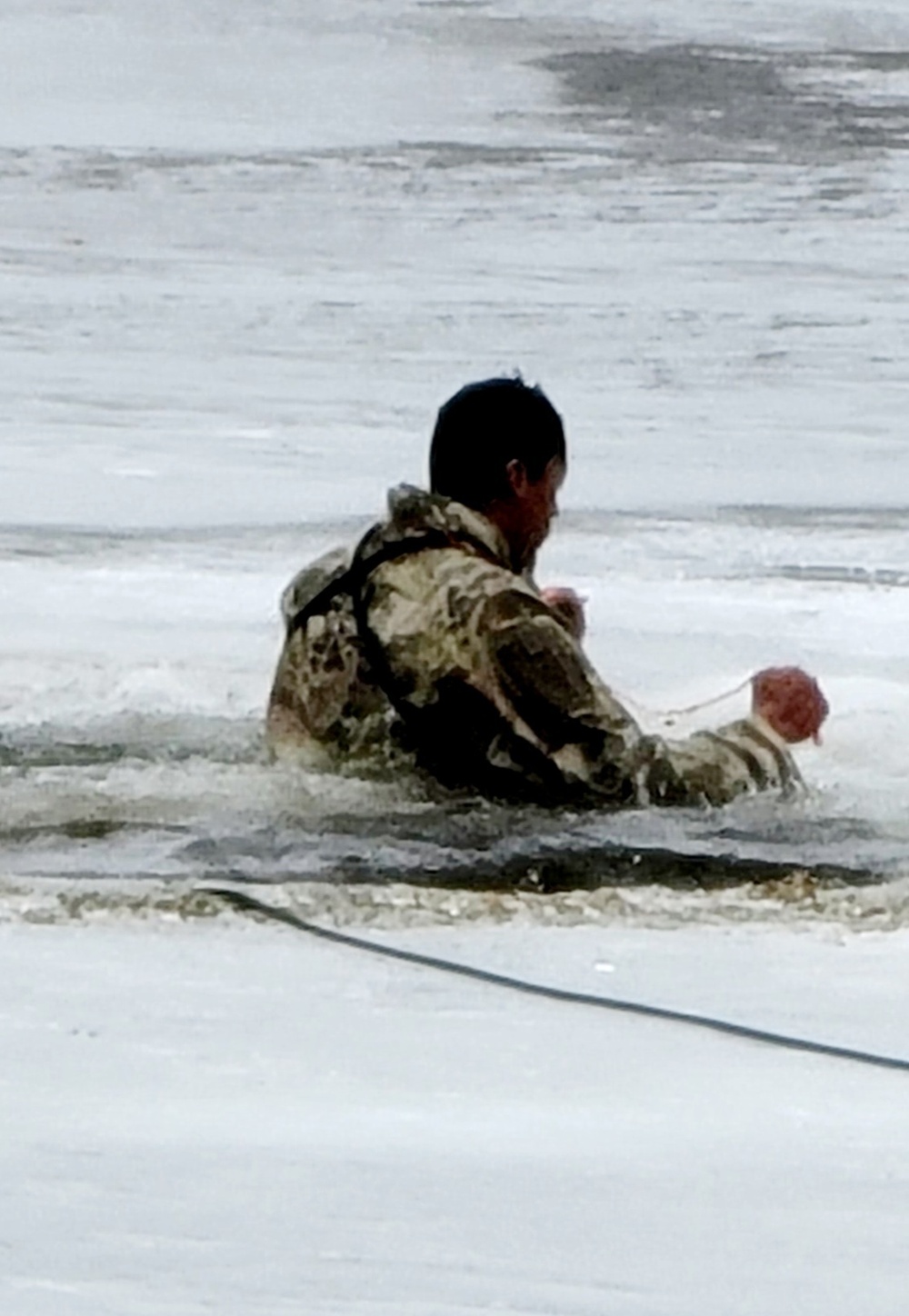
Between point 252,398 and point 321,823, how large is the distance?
3859 millimetres

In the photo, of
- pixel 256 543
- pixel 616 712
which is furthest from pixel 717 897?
pixel 256 543

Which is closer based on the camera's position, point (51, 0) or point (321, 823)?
point (321, 823)

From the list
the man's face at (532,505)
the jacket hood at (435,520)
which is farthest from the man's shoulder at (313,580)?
A: the man's face at (532,505)

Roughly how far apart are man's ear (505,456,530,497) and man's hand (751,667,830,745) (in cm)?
52

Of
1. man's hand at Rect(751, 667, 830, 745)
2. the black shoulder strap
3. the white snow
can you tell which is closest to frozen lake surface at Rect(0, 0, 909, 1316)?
the white snow

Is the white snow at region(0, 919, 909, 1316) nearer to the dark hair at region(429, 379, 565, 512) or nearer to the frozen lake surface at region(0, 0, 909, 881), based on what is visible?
the frozen lake surface at region(0, 0, 909, 881)

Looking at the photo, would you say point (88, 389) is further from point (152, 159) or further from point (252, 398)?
point (152, 159)

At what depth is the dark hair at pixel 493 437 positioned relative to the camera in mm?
4094

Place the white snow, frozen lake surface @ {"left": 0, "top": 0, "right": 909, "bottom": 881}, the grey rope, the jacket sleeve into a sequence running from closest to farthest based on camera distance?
the white snow, the grey rope, the jacket sleeve, frozen lake surface @ {"left": 0, "top": 0, "right": 909, "bottom": 881}

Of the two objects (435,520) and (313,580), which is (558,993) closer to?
(435,520)

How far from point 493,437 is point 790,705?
0.65 m

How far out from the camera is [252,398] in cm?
795

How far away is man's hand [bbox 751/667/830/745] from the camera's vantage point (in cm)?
433

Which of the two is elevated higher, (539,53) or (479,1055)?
(539,53)
